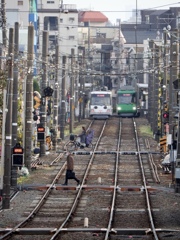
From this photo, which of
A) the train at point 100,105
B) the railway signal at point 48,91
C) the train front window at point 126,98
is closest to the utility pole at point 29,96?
the railway signal at point 48,91

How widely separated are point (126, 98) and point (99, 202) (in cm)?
6251

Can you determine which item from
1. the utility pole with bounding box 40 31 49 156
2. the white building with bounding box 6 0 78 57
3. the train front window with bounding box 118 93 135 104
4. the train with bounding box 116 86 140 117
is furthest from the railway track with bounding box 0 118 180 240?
the white building with bounding box 6 0 78 57

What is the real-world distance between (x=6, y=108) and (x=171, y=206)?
21.1 ft

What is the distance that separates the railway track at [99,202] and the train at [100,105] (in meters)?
33.2

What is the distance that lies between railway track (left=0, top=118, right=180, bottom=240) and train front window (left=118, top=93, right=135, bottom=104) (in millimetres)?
38267

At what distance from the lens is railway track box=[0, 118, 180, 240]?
81.3 ft

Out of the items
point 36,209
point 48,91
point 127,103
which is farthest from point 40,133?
point 127,103

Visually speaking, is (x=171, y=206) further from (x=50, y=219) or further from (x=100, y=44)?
(x=100, y=44)

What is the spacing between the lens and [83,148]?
188ft

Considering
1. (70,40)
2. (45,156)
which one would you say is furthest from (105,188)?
(70,40)

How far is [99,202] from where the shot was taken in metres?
32.5

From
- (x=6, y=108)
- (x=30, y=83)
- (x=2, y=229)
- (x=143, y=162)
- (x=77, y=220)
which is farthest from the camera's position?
(x=143, y=162)

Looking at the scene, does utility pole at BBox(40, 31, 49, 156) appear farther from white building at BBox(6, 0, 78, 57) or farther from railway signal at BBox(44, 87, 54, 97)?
white building at BBox(6, 0, 78, 57)

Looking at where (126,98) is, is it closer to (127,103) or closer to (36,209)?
(127,103)
